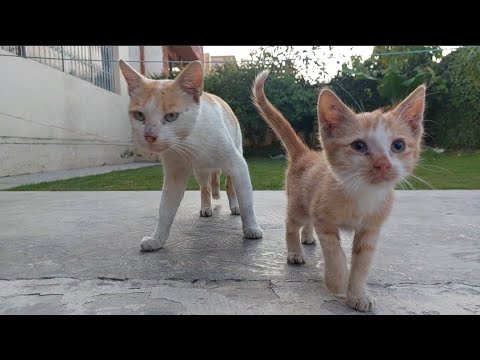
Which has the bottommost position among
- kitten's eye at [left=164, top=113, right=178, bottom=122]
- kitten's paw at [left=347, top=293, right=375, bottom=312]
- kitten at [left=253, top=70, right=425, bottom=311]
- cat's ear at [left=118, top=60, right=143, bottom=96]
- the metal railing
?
kitten's paw at [left=347, top=293, right=375, bottom=312]

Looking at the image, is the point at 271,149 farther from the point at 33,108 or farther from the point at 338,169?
the point at 338,169

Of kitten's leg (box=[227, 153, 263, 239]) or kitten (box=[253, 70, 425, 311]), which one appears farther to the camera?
kitten's leg (box=[227, 153, 263, 239])

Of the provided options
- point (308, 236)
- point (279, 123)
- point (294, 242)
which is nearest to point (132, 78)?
point (279, 123)

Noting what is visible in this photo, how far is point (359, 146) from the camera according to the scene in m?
1.12

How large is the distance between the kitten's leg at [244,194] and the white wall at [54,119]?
2843 mm

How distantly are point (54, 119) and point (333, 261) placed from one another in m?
6.58

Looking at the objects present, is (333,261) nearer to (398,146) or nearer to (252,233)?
(398,146)

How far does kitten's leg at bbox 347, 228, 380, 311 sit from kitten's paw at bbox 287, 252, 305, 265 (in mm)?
294

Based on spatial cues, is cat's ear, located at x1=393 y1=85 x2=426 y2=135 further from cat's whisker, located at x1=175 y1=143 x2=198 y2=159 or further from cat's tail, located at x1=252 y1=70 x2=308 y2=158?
cat's whisker, located at x1=175 y1=143 x2=198 y2=159

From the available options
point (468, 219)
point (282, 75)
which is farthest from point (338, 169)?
point (282, 75)

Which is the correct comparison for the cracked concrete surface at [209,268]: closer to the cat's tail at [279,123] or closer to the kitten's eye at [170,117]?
the cat's tail at [279,123]

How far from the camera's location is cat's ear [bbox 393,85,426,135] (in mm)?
1175

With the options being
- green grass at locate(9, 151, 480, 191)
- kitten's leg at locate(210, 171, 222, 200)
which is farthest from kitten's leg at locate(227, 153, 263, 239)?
green grass at locate(9, 151, 480, 191)
